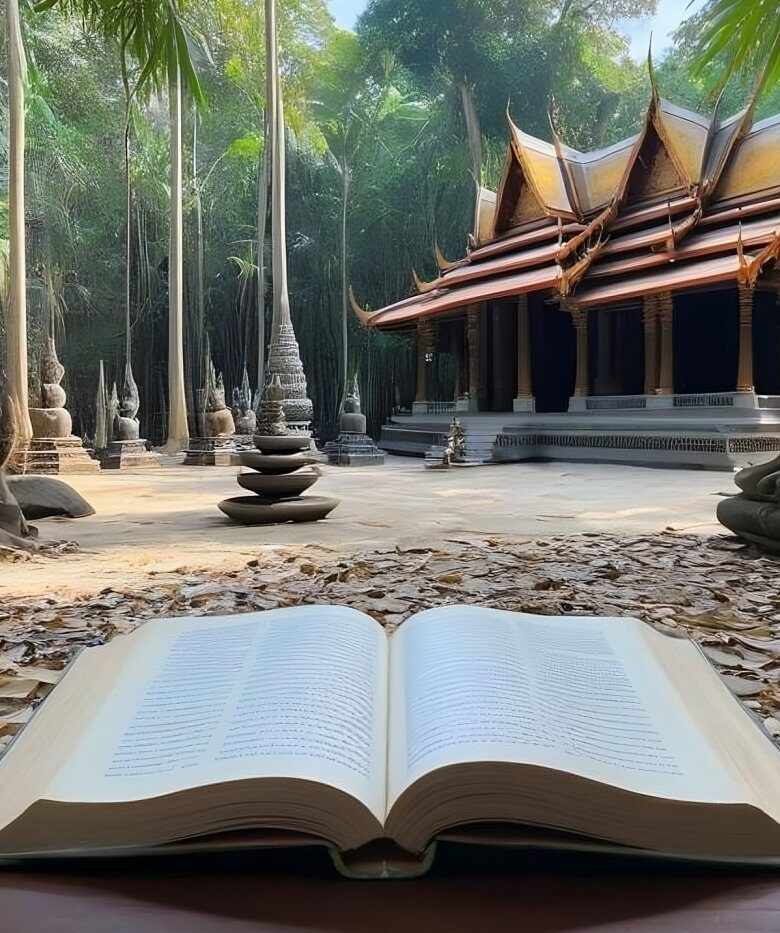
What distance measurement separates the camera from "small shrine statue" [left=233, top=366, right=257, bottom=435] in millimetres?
12891

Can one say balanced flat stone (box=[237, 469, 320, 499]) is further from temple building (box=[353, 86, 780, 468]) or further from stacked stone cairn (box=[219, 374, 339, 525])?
temple building (box=[353, 86, 780, 468])

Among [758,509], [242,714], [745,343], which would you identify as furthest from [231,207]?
[242,714]

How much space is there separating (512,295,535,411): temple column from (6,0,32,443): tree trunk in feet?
23.9

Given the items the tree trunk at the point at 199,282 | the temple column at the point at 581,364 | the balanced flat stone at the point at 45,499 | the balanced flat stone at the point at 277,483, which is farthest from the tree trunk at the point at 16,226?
the temple column at the point at 581,364

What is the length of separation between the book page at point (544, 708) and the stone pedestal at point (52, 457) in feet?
33.8

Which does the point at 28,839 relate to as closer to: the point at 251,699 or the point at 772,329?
the point at 251,699

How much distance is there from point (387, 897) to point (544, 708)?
30 cm

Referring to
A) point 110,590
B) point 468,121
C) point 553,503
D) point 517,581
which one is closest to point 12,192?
point 553,503

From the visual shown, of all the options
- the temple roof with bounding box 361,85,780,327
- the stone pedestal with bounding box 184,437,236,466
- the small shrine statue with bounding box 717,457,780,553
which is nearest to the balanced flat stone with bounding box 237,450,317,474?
the small shrine statue with bounding box 717,457,780,553

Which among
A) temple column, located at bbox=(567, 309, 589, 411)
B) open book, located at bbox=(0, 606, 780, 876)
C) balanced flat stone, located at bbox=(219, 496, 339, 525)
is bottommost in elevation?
balanced flat stone, located at bbox=(219, 496, 339, 525)

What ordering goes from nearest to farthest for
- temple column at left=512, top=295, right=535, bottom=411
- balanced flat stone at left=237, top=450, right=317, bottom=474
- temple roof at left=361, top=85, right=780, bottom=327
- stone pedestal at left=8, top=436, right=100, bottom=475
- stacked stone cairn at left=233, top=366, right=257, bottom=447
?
balanced flat stone at left=237, top=450, right=317, bottom=474, stone pedestal at left=8, top=436, right=100, bottom=475, temple roof at left=361, top=85, right=780, bottom=327, stacked stone cairn at left=233, top=366, right=257, bottom=447, temple column at left=512, top=295, right=535, bottom=411

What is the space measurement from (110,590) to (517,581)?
153 centimetres

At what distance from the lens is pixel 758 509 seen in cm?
369

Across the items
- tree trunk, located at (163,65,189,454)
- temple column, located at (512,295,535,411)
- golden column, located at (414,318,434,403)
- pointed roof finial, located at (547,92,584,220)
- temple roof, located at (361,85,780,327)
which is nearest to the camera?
temple roof, located at (361,85,780,327)
